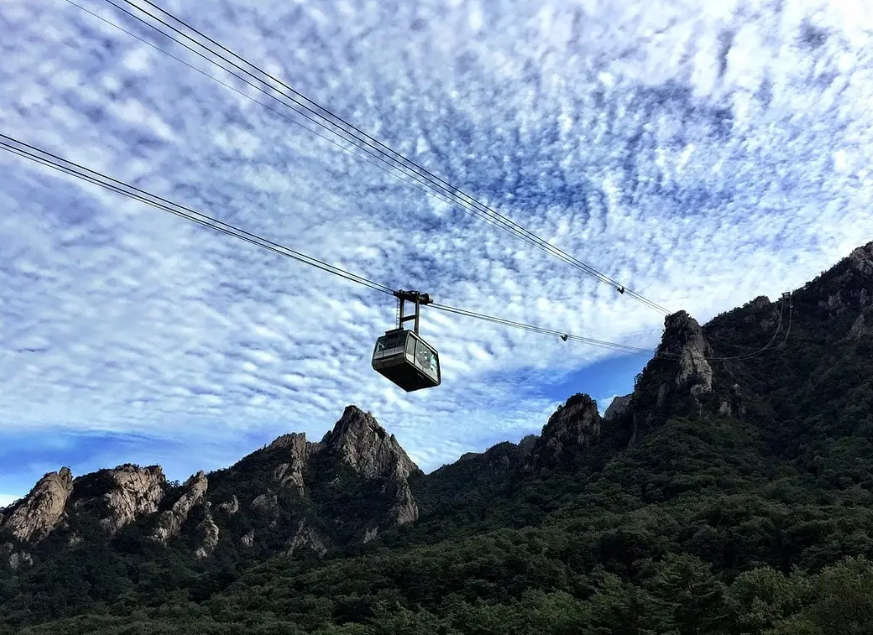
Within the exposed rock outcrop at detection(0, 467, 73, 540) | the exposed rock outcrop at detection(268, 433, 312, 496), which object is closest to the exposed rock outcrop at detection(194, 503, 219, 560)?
the exposed rock outcrop at detection(268, 433, 312, 496)

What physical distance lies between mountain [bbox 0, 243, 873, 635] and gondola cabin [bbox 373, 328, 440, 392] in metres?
20.7

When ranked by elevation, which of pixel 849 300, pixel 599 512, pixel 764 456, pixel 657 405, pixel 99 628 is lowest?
pixel 99 628

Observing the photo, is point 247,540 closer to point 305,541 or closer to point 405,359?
point 305,541

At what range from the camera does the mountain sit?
45.8m

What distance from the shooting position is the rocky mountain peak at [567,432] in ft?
383

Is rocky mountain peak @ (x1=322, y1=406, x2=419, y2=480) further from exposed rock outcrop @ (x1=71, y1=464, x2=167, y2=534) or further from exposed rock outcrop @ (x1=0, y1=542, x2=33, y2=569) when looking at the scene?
exposed rock outcrop @ (x1=0, y1=542, x2=33, y2=569)

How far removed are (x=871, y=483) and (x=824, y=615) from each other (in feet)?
162

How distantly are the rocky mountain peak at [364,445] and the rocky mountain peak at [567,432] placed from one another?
45.5 m

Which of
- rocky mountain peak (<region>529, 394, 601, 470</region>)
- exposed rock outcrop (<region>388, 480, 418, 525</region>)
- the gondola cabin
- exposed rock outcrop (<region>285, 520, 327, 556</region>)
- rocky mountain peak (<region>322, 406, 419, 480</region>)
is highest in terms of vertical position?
rocky mountain peak (<region>322, 406, 419, 480</region>)

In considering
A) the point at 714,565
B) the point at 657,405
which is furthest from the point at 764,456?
the point at 714,565

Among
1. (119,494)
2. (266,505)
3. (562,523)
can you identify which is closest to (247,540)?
(266,505)

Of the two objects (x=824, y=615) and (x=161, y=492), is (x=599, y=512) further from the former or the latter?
(x=161, y=492)

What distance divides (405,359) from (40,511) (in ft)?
416

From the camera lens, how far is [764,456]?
91312mm
